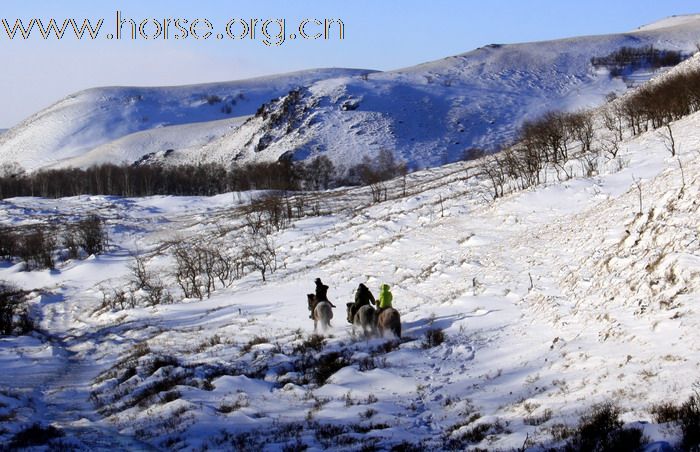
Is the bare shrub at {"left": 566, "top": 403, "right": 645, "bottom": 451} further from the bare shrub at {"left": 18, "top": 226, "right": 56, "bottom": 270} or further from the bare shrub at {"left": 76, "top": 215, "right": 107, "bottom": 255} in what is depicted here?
the bare shrub at {"left": 76, "top": 215, "right": 107, "bottom": 255}

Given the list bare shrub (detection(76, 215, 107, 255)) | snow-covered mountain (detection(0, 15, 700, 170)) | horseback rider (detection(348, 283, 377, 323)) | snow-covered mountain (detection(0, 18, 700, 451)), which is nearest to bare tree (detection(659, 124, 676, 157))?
snow-covered mountain (detection(0, 18, 700, 451))

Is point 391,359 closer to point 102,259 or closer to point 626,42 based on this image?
point 102,259

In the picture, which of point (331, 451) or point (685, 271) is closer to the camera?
point (331, 451)

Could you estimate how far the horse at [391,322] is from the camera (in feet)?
57.3

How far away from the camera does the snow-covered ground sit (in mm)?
10438

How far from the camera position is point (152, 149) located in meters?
186

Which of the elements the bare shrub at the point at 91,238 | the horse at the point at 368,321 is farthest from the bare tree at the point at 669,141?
the bare shrub at the point at 91,238

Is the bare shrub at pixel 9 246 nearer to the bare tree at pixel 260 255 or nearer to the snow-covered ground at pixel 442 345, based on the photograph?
the bare tree at pixel 260 255

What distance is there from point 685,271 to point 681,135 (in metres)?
20.8

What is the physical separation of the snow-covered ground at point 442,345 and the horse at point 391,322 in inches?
18.9

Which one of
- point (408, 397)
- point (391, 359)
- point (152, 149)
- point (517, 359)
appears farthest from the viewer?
point (152, 149)

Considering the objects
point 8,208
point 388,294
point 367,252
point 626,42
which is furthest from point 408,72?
point 388,294

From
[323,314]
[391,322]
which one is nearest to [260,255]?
[323,314]

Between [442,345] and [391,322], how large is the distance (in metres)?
1.97
